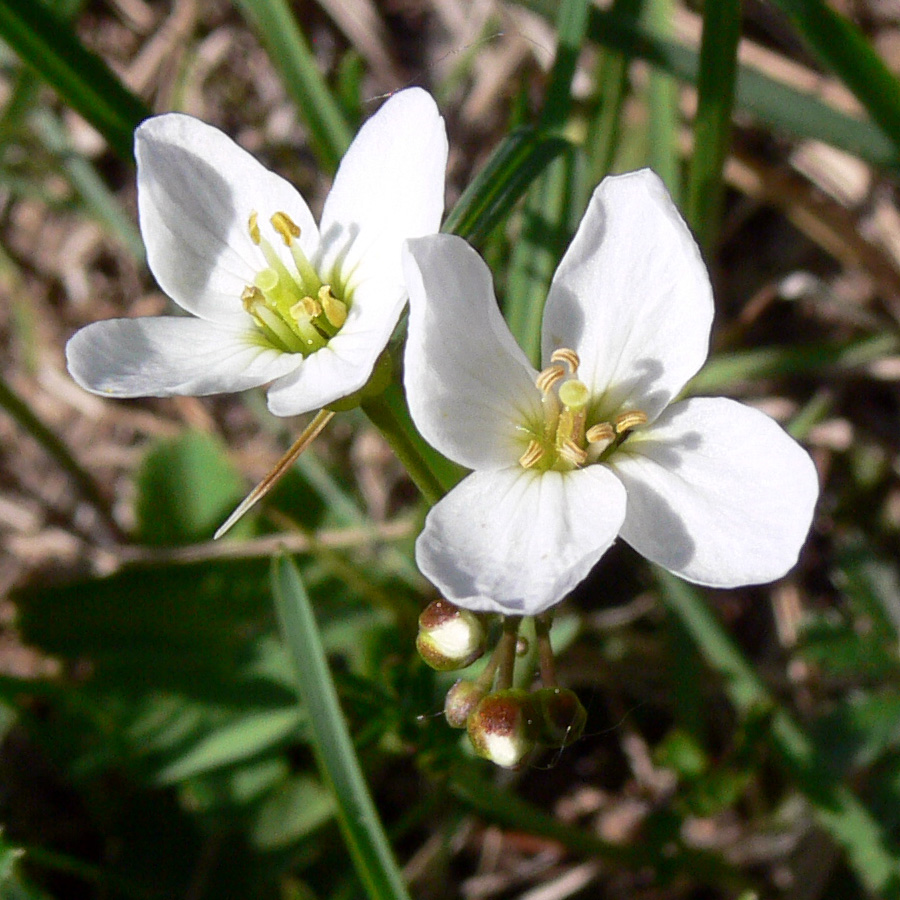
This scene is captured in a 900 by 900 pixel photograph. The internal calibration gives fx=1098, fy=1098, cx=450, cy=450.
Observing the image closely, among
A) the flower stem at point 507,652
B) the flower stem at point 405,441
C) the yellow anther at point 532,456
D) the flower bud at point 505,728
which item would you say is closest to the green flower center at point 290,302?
the flower stem at point 405,441

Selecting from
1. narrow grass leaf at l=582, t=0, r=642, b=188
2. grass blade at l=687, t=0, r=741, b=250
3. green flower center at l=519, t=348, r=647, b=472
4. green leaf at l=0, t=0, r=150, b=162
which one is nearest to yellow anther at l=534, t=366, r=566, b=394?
green flower center at l=519, t=348, r=647, b=472

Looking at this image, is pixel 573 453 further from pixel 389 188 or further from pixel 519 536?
pixel 389 188

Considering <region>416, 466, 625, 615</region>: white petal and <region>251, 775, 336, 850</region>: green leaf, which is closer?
<region>416, 466, 625, 615</region>: white petal

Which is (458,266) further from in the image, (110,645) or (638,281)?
(110,645)

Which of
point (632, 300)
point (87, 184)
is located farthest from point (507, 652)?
point (87, 184)

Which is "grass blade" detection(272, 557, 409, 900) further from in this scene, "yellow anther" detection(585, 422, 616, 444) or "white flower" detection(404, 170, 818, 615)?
"yellow anther" detection(585, 422, 616, 444)
